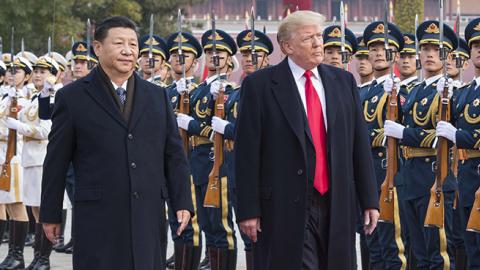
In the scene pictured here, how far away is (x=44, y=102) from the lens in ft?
38.1

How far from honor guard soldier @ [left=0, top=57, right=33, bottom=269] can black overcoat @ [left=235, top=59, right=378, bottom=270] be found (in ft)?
17.4

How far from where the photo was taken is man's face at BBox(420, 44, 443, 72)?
389 inches

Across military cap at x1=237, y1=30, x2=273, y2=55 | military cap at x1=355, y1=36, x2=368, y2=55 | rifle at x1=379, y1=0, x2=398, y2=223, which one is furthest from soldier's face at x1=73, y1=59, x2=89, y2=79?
rifle at x1=379, y1=0, x2=398, y2=223

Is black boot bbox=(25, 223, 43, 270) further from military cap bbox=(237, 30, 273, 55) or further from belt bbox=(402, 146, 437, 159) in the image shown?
belt bbox=(402, 146, 437, 159)

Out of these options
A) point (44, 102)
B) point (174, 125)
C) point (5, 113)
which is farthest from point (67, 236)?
point (174, 125)

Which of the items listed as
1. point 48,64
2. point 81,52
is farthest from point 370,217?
point 81,52

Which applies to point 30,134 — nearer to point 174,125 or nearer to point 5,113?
point 5,113

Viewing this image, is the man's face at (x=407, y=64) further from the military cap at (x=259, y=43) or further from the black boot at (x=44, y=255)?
the black boot at (x=44, y=255)

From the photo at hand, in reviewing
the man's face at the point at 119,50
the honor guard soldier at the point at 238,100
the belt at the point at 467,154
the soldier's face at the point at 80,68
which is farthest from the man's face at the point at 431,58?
the soldier's face at the point at 80,68

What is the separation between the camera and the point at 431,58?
32.5ft

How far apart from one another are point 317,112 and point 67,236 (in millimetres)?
8028

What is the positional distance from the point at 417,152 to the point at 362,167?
8.54ft

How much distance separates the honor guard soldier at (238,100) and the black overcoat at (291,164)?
3057 millimetres

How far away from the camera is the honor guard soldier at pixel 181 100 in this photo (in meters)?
11.1
